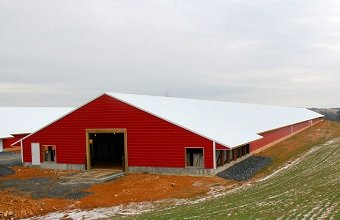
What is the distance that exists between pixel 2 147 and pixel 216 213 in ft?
147

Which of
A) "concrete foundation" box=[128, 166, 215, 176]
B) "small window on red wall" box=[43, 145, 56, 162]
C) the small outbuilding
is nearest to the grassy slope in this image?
"concrete foundation" box=[128, 166, 215, 176]

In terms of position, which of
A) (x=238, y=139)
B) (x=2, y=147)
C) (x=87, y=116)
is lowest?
(x=2, y=147)

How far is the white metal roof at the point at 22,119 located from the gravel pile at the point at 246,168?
34610mm

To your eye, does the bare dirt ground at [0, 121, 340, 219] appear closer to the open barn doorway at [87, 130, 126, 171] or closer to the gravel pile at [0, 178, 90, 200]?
the gravel pile at [0, 178, 90, 200]

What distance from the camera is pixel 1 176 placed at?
31500 mm

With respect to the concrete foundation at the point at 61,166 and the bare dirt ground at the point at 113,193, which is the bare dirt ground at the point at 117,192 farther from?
the concrete foundation at the point at 61,166

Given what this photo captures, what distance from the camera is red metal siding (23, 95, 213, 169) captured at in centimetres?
2914

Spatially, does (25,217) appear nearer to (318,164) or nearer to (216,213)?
(216,213)

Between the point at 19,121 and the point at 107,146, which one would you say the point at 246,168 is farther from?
the point at 19,121

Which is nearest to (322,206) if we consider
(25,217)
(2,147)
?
(25,217)

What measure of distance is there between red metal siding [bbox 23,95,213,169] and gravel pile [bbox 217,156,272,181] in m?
1.80

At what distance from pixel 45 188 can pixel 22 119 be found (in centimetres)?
3808

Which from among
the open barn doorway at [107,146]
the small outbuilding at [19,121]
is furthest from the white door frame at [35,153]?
the small outbuilding at [19,121]

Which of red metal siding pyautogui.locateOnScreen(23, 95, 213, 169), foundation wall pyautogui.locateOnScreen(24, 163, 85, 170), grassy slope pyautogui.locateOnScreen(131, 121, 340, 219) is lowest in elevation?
foundation wall pyautogui.locateOnScreen(24, 163, 85, 170)
